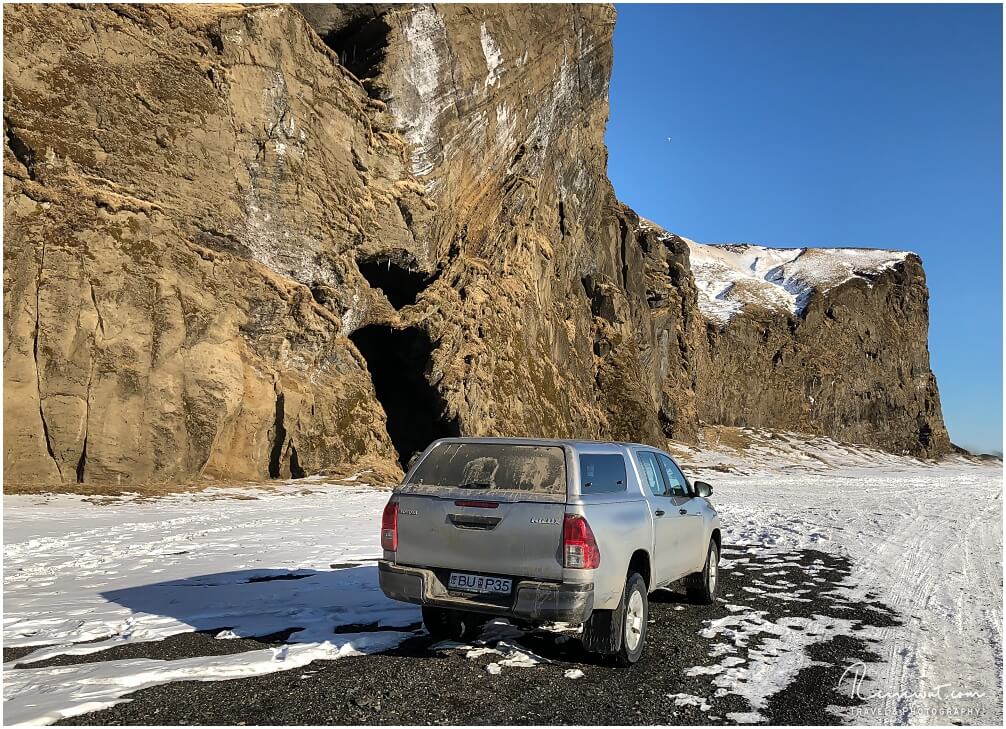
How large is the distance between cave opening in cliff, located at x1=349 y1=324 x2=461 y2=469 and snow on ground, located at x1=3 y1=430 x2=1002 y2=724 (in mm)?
12717

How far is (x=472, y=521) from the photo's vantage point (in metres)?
5.58

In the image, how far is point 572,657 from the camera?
5.83 m

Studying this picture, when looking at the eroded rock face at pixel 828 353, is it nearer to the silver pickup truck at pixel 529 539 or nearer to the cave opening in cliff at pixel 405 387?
the cave opening in cliff at pixel 405 387

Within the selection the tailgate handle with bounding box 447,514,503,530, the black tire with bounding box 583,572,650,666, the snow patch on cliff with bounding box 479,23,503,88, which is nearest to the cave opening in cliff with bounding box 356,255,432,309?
the snow patch on cliff with bounding box 479,23,503,88

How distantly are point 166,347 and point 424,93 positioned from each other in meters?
17.5

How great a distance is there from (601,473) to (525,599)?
1371 millimetres

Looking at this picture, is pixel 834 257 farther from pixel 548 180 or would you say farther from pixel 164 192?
pixel 164 192

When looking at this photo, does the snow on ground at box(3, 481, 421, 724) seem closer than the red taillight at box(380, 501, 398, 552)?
Yes

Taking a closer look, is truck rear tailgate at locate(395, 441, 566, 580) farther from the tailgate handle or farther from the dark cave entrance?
the dark cave entrance

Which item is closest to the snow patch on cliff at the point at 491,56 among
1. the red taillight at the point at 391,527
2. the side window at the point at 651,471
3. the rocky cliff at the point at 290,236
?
the rocky cliff at the point at 290,236

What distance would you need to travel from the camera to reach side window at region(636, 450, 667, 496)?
6.84m

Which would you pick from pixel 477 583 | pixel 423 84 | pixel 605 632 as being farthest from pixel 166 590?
pixel 423 84

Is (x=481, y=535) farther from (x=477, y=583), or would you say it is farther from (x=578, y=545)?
(x=578, y=545)

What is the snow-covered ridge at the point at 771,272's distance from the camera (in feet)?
315
